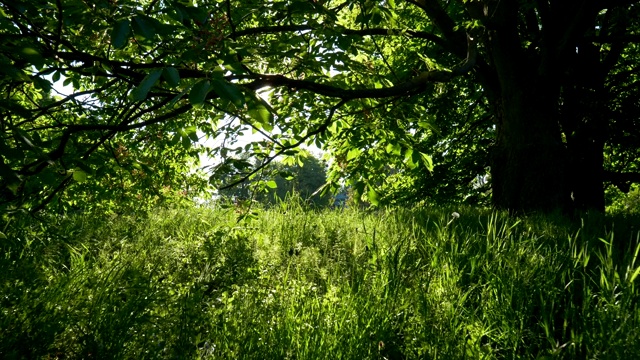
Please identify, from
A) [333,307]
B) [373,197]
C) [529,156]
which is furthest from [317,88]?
[529,156]

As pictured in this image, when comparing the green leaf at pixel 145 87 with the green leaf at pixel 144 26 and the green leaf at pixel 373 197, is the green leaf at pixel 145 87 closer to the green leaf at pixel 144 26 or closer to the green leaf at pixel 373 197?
the green leaf at pixel 144 26

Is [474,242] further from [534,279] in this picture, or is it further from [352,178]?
[352,178]

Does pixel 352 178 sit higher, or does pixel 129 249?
pixel 352 178

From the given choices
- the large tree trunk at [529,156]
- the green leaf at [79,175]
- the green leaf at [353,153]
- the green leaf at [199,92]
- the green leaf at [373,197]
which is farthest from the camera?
the large tree trunk at [529,156]

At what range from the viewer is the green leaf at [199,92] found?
1470 mm

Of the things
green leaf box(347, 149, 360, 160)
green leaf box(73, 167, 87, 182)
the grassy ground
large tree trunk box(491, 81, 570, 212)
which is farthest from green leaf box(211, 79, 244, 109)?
large tree trunk box(491, 81, 570, 212)

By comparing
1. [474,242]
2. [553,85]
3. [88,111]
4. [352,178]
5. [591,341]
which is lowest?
[591,341]

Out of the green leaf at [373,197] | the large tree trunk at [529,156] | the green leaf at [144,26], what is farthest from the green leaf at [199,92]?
the large tree trunk at [529,156]

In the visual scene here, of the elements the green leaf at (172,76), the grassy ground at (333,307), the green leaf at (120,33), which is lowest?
the grassy ground at (333,307)

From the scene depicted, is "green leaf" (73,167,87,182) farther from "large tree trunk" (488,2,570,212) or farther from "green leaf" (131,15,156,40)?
"large tree trunk" (488,2,570,212)

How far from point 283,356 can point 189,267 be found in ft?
6.49

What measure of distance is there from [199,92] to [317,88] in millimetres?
1957

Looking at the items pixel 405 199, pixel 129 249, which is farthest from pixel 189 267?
pixel 405 199

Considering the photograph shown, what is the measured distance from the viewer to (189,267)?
3.98m
